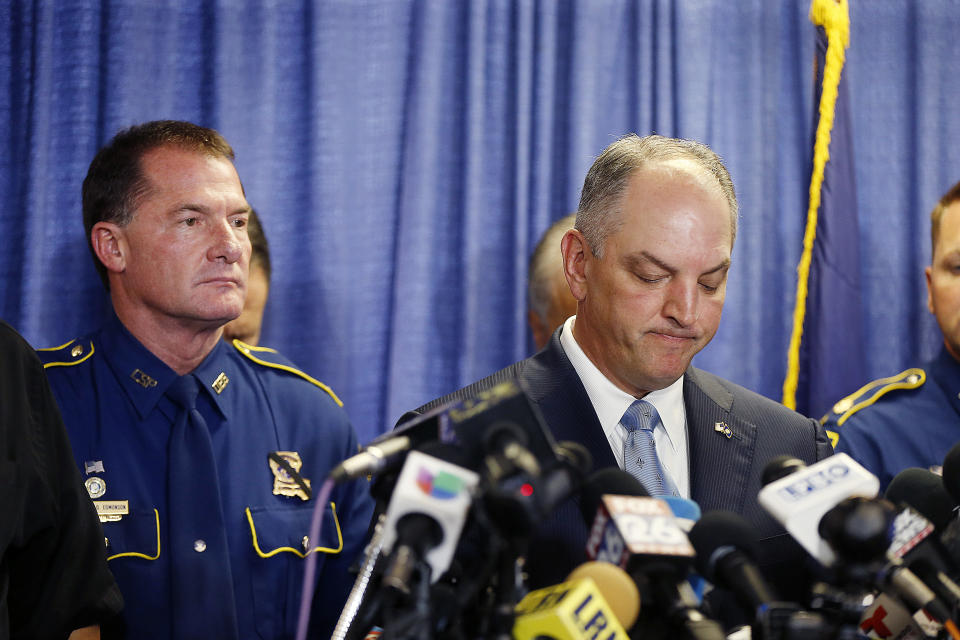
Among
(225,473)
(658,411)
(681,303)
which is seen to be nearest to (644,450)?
(658,411)

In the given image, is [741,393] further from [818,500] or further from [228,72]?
[228,72]

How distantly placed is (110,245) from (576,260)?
113 centimetres

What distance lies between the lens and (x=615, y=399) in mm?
1860

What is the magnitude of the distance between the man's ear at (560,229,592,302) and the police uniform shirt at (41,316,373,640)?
74cm

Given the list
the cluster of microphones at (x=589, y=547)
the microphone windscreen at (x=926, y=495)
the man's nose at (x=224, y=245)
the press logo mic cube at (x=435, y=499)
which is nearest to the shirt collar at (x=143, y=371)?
the man's nose at (x=224, y=245)

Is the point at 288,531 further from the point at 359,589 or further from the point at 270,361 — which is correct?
the point at 359,589

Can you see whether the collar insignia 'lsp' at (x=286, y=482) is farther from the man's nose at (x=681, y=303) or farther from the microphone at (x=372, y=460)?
the microphone at (x=372, y=460)

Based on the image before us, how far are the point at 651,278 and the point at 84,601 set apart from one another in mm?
1080

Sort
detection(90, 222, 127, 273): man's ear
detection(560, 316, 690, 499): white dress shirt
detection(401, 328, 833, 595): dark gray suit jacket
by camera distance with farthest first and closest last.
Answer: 1. detection(90, 222, 127, 273): man's ear
2. detection(560, 316, 690, 499): white dress shirt
3. detection(401, 328, 833, 595): dark gray suit jacket

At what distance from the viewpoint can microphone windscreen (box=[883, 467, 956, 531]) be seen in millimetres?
1250

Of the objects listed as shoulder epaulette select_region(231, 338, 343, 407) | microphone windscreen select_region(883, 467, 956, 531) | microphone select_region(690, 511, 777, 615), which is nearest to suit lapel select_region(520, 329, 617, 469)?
microphone windscreen select_region(883, 467, 956, 531)

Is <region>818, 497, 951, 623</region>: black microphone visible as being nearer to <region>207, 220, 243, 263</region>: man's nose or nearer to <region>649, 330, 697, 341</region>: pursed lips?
<region>649, 330, 697, 341</region>: pursed lips

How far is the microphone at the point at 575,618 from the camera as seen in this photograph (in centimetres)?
97

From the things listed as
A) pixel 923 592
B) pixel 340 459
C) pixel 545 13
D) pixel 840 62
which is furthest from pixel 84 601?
pixel 840 62
